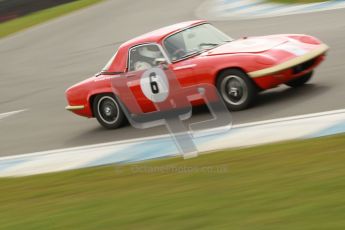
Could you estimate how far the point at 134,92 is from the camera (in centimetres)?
966

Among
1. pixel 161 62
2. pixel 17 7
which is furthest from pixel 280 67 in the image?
pixel 17 7

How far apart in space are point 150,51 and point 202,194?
4344 millimetres

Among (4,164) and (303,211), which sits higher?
(303,211)

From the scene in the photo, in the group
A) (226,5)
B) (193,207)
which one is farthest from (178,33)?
(226,5)

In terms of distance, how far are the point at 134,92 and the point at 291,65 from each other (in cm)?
214

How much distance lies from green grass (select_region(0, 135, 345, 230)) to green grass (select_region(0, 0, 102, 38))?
65.0ft

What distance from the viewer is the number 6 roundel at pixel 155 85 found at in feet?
30.7

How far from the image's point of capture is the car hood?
29.7ft

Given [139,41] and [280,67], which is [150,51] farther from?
[280,67]

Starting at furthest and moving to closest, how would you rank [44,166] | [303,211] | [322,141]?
[44,166] < [322,141] < [303,211]

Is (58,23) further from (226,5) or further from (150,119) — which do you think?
(150,119)

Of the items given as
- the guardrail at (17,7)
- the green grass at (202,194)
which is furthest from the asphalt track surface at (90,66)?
the guardrail at (17,7)

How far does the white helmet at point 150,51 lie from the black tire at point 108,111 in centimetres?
77

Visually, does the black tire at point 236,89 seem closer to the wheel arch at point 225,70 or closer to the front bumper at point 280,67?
the wheel arch at point 225,70
